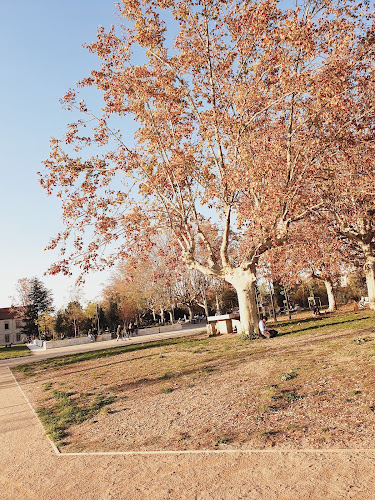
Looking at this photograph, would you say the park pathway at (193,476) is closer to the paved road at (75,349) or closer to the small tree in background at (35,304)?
the paved road at (75,349)

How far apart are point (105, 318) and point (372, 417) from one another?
55.2 m

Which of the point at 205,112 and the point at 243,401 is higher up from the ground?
the point at 205,112

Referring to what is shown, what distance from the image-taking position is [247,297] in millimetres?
16516

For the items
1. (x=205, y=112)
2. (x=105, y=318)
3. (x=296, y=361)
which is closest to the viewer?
(x=296, y=361)

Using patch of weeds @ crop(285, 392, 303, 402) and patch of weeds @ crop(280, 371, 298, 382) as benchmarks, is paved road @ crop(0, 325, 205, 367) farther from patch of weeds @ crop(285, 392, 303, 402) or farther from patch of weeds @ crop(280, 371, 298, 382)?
patch of weeds @ crop(285, 392, 303, 402)

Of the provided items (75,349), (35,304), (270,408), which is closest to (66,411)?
(270,408)

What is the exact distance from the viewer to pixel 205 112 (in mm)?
15430

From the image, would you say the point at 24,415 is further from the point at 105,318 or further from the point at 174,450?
the point at 105,318

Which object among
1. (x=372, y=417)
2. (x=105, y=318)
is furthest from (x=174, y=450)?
(x=105, y=318)

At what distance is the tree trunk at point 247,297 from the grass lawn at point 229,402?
3103 millimetres

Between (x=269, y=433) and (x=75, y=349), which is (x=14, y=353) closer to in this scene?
(x=75, y=349)

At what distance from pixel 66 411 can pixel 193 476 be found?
514 centimetres

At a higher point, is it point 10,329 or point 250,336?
point 10,329

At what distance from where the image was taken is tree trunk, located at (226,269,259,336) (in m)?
16.4
